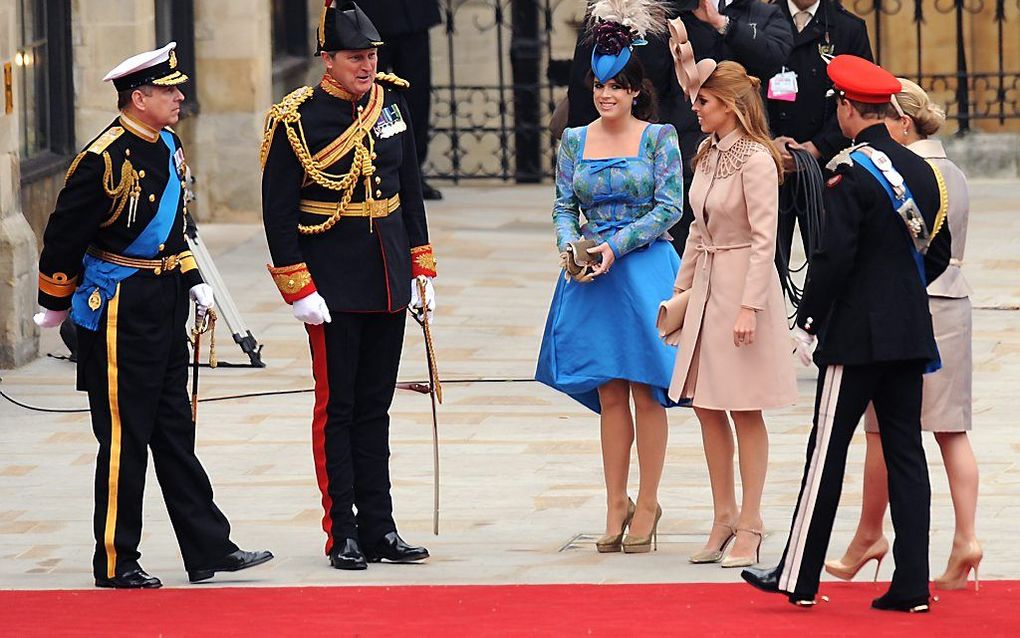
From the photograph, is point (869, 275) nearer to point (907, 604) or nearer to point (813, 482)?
point (813, 482)

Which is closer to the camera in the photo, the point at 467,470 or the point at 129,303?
the point at 129,303

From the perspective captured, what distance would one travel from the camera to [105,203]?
7.40 metres

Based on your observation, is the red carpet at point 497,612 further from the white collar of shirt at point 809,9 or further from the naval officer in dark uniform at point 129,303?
the white collar of shirt at point 809,9

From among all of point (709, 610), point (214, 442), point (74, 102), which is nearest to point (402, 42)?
point (74, 102)

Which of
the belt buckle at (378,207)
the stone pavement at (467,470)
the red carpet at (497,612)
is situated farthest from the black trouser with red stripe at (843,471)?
the belt buckle at (378,207)

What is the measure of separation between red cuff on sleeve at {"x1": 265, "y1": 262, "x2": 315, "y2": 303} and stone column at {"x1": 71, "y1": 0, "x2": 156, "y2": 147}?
728 cm

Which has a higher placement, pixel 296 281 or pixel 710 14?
pixel 710 14

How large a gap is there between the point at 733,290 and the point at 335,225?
4.20 ft

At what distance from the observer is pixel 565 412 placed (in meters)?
10.5

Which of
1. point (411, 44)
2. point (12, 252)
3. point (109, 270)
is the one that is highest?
point (411, 44)

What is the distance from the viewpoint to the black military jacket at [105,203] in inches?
291

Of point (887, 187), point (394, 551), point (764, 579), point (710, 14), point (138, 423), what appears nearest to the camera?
point (887, 187)

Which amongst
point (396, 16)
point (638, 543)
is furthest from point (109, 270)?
point (396, 16)

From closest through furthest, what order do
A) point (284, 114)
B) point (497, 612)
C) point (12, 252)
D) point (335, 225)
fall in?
point (497, 612), point (284, 114), point (335, 225), point (12, 252)
